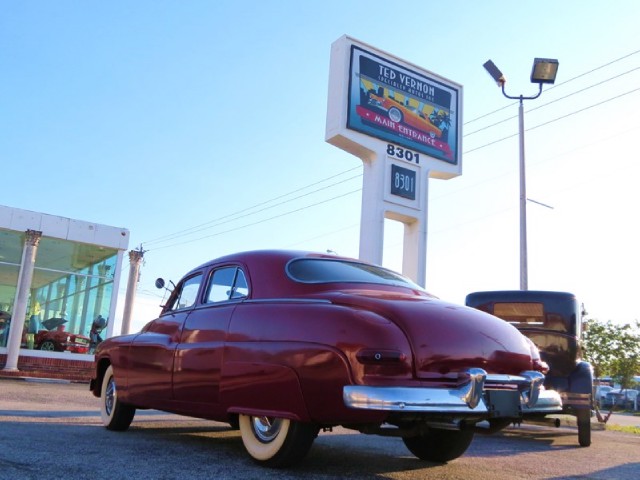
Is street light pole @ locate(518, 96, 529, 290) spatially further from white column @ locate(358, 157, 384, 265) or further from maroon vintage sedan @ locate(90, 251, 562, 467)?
maroon vintage sedan @ locate(90, 251, 562, 467)

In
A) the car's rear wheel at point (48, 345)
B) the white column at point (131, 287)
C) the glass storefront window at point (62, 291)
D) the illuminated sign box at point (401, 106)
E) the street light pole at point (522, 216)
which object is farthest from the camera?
the white column at point (131, 287)

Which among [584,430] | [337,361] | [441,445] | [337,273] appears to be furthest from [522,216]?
[337,361]

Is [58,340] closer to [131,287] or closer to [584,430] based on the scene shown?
[131,287]

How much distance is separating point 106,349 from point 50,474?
3.03 m

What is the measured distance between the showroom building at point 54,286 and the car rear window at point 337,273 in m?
16.4

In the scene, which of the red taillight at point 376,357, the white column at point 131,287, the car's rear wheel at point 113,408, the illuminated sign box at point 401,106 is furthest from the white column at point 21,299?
the red taillight at point 376,357

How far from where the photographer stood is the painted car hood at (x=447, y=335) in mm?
3801

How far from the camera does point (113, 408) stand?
6395 mm

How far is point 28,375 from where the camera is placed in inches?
712

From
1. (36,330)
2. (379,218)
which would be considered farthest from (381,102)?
(36,330)

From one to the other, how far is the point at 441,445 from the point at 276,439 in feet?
5.36

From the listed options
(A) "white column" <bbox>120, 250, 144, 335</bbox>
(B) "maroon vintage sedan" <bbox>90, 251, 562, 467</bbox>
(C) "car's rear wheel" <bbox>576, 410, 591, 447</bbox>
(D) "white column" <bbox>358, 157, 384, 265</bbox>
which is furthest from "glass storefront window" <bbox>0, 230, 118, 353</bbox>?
(B) "maroon vintage sedan" <bbox>90, 251, 562, 467</bbox>

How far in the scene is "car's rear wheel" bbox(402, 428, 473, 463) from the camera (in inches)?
201

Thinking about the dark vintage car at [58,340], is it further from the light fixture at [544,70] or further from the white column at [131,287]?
the light fixture at [544,70]
